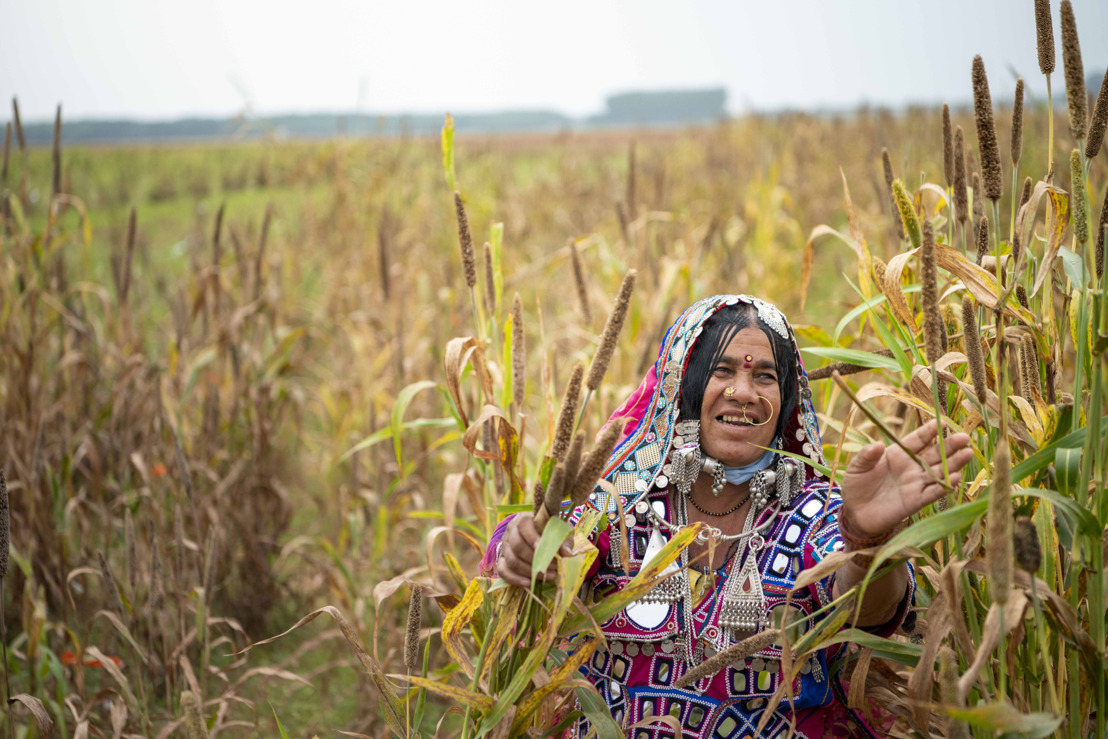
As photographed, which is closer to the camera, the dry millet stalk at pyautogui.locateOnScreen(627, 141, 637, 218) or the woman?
the woman

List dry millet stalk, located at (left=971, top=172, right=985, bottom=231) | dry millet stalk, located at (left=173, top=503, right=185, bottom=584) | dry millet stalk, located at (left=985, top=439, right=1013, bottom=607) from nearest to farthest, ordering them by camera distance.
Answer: dry millet stalk, located at (left=985, top=439, right=1013, bottom=607)
dry millet stalk, located at (left=971, top=172, right=985, bottom=231)
dry millet stalk, located at (left=173, top=503, right=185, bottom=584)

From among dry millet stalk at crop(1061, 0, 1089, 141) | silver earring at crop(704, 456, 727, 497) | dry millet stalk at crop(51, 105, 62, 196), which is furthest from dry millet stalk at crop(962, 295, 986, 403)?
dry millet stalk at crop(51, 105, 62, 196)

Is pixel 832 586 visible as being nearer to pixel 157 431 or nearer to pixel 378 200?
pixel 157 431

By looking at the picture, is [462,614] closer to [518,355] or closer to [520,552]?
[520,552]

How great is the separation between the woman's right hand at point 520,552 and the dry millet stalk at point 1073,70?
796mm

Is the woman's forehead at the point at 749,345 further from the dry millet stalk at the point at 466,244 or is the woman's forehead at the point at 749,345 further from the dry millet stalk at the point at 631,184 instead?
the dry millet stalk at the point at 631,184

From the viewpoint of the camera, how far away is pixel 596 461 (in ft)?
3.04

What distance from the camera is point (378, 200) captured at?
176 inches

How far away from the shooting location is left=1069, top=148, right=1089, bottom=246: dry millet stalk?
0.89m

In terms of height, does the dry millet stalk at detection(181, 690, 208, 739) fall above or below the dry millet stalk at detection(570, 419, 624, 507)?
below

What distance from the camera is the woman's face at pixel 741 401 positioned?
1390 millimetres

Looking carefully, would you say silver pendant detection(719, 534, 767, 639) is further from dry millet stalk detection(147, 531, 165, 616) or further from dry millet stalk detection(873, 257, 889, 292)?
dry millet stalk detection(147, 531, 165, 616)

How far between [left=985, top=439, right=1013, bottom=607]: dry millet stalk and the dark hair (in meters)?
0.69

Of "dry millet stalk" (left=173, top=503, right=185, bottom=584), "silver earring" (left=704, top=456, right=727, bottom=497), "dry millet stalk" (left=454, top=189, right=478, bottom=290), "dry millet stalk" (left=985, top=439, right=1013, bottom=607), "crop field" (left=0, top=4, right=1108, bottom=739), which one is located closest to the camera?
"dry millet stalk" (left=985, top=439, right=1013, bottom=607)
